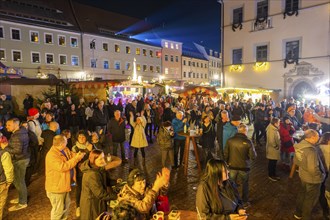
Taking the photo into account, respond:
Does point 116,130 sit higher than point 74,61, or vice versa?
point 74,61

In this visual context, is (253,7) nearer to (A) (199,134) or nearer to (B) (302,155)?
(A) (199,134)

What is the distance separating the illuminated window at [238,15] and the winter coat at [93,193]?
27.0 meters

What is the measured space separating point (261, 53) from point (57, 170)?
25573mm

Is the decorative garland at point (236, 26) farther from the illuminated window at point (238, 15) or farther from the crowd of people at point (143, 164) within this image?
the crowd of people at point (143, 164)

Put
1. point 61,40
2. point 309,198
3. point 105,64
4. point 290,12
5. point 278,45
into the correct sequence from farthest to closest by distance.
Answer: point 105,64, point 61,40, point 278,45, point 290,12, point 309,198

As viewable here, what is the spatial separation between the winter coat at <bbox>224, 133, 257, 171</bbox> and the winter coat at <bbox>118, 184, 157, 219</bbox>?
2.73 m

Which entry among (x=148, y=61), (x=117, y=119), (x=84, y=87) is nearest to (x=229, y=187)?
(x=117, y=119)

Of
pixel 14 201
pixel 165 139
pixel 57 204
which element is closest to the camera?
pixel 57 204

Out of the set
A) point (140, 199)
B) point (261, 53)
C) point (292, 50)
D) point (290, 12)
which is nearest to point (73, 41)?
point (261, 53)

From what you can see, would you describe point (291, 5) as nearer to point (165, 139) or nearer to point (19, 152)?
point (165, 139)

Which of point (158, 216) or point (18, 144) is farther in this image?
point (18, 144)

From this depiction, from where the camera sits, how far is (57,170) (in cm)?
413

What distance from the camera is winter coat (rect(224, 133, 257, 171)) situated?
203 inches

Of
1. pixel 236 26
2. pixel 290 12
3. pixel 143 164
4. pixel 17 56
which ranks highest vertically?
pixel 290 12
